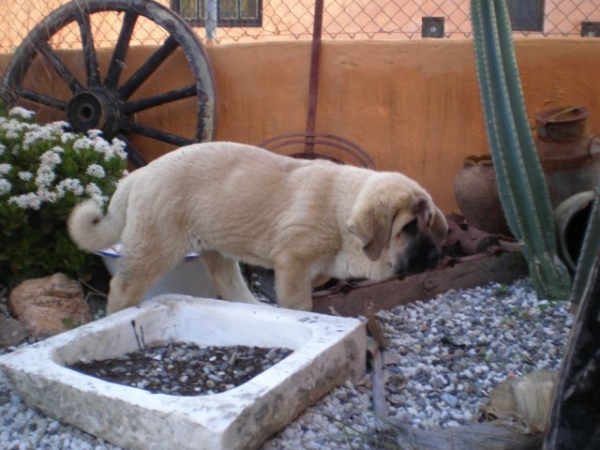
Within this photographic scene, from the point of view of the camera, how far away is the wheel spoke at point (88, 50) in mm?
5859

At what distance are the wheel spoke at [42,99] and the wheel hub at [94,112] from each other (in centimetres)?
21

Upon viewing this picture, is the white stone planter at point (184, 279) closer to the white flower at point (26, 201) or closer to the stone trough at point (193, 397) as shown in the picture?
the white flower at point (26, 201)

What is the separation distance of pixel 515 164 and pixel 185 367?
81.4 inches

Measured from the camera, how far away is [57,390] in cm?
271

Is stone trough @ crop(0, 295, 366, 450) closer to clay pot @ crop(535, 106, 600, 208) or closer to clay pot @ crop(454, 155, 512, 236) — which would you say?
clay pot @ crop(454, 155, 512, 236)

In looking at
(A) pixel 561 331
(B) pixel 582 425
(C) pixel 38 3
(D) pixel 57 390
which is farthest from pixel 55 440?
(C) pixel 38 3

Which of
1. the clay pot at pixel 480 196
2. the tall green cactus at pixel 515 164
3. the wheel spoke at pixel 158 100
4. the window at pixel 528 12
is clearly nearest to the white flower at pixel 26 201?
the wheel spoke at pixel 158 100

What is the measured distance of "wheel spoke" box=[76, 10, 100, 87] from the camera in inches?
231

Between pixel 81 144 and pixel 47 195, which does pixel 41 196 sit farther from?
pixel 81 144

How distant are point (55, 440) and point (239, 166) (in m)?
1.59

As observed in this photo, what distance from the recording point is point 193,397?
100.0 inches

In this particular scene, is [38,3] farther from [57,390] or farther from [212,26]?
[57,390]

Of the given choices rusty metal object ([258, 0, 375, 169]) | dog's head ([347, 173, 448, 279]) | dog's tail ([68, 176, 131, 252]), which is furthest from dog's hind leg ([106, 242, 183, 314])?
rusty metal object ([258, 0, 375, 169])

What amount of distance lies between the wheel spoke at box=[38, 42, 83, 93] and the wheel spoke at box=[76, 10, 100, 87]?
0.12 m
